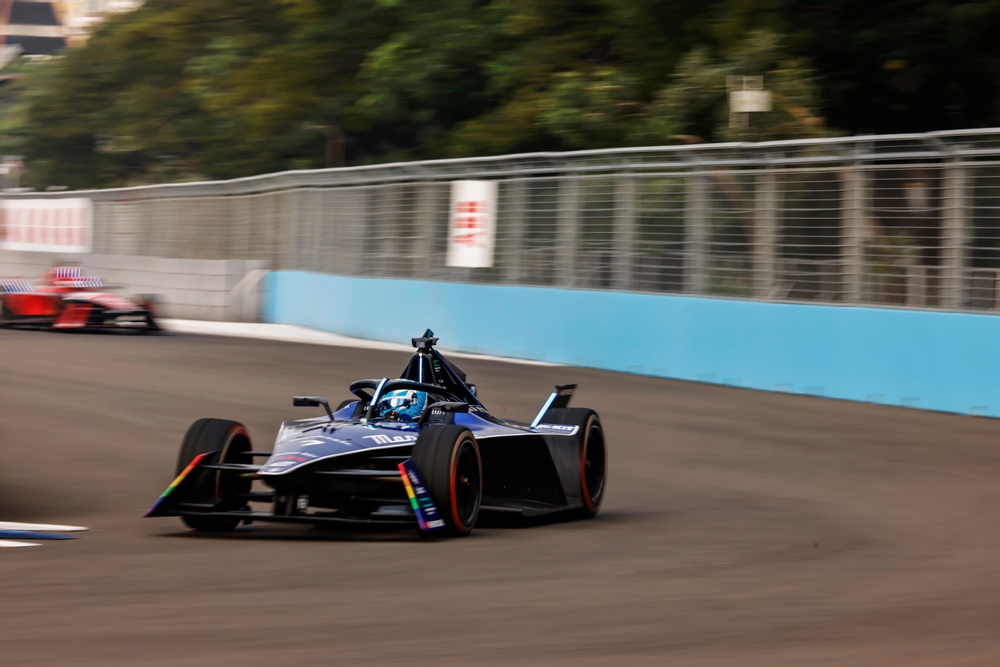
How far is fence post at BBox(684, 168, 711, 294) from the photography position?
18.0 m

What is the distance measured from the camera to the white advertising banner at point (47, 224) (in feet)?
125

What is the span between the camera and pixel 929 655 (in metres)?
5.07

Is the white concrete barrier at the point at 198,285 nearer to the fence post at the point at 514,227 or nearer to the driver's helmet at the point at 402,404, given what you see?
the fence post at the point at 514,227

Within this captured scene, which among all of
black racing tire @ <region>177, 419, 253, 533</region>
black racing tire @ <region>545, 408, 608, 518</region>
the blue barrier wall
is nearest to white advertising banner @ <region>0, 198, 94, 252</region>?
the blue barrier wall

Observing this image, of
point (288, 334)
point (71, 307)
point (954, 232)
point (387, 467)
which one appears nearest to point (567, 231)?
point (954, 232)

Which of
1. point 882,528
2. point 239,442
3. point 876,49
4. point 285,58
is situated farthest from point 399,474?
point 285,58

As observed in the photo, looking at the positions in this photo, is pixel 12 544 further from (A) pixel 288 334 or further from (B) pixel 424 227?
(A) pixel 288 334

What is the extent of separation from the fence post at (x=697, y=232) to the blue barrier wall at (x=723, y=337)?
0.31m

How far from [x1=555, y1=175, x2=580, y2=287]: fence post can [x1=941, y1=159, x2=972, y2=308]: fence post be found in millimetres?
6444

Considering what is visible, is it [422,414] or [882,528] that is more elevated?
[422,414]

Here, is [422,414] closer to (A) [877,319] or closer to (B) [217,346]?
(A) [877,319]

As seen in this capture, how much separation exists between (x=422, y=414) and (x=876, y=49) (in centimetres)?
1912

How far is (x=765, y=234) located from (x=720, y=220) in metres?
0.89

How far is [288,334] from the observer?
84.9 ft
